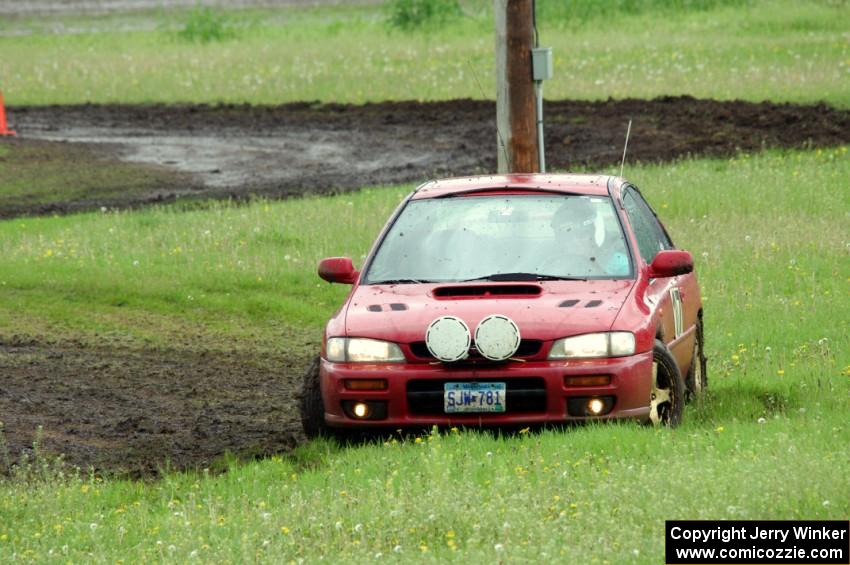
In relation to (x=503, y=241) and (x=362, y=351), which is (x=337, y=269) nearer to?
(x=503, y=241)

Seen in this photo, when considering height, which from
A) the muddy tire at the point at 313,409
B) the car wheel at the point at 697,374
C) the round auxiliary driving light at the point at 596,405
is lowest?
the car wheel at the point at 697,374

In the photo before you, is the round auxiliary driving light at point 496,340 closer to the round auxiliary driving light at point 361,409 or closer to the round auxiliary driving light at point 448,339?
the round auxiliary driving light at point 448,339

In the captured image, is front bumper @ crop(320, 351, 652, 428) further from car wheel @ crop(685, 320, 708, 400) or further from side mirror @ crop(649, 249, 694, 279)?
car wheel @ crop(685, 320, 708, 400)

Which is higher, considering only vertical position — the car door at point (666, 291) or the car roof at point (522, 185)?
the car roof at point (522, 185)

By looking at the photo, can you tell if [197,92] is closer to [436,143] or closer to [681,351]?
[436,143]

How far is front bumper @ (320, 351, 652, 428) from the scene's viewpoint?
29.9ft

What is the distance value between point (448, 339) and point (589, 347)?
2.45 feet

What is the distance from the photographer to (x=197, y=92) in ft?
129

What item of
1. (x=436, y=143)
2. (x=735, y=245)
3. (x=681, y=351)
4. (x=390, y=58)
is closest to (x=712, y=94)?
(x=436, y=143)

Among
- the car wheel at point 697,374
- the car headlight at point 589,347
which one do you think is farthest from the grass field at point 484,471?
the car headlight at point 589,347

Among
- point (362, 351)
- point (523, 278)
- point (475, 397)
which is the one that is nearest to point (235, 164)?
point (523, 278)

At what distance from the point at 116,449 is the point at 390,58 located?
3310cm

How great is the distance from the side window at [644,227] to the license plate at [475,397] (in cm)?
169

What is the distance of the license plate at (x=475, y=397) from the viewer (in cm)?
915
